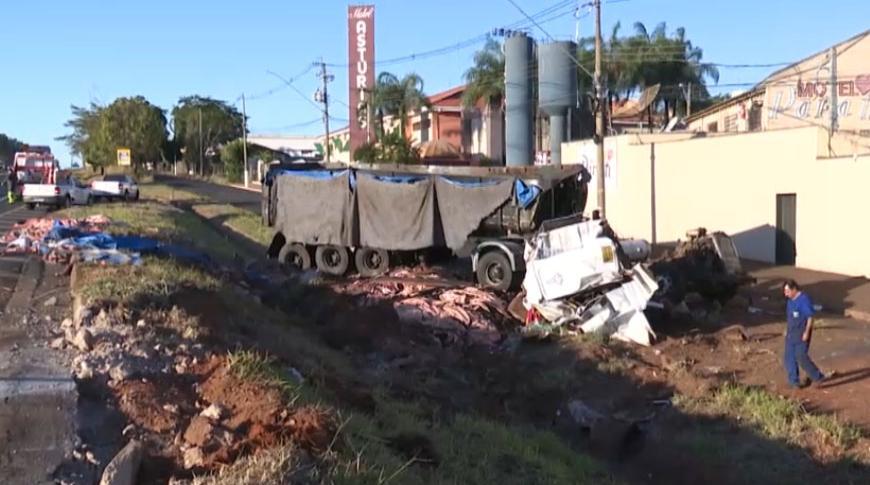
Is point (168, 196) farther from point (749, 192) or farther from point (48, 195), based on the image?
point (749, 192)

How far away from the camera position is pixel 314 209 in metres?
24.3

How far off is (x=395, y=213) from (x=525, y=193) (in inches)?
150

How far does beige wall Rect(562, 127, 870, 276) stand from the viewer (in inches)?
870

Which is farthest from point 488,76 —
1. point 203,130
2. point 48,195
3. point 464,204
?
point 203,130

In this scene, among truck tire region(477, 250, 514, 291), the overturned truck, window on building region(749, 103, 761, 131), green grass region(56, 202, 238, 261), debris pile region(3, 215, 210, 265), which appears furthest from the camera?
window on building region(749, 103, 761, 131)

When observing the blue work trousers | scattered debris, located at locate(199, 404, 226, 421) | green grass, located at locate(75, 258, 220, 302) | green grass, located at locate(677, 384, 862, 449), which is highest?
green grass, located at locate(75, 258, 220, 302)

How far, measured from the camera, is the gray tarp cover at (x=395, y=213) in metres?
22.1

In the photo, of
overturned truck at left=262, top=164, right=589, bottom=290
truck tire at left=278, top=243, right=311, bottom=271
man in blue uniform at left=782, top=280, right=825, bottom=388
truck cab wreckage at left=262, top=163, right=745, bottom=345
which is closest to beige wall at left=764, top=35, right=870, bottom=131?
truck cab wreckage at left=262, top=163, right=745, bottom=345

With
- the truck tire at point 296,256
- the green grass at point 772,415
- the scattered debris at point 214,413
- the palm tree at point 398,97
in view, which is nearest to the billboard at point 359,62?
the palm tree at point 398,97

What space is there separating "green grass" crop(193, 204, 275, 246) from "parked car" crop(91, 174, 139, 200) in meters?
4.02

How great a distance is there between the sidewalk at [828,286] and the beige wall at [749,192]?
53 cm

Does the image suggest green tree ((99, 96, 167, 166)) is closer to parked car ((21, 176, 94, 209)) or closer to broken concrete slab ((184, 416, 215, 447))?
parked car ((21, 176, 94, 209))

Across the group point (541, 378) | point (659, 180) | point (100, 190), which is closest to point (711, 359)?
point (541, 378)

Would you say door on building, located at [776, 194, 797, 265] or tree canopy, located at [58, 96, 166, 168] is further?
tree canopy, located at [58, 96, 166, 168]
